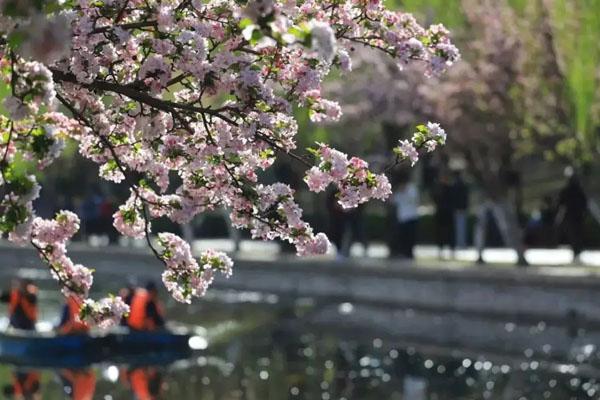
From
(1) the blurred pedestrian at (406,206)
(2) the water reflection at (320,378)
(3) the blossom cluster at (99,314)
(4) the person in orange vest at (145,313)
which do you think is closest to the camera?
(3) the blossom cluster at (99,314)

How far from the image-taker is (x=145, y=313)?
23.7m

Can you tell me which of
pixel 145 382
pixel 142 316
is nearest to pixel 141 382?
pixel 145 382

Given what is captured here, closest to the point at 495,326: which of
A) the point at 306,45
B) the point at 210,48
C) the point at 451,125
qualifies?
the point at 451,125

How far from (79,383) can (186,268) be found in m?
13.3

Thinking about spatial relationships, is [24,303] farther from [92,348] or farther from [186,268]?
[186,268]

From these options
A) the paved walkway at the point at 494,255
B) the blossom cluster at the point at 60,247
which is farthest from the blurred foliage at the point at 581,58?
the blossom cluster at the point at 60,247

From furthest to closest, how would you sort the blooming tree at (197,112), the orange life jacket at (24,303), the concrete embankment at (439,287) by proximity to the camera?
the concrete embankment at (439,287) → the orange life jacket at (24,303) → the blooming tree at (197,112)

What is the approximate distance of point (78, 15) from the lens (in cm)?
768

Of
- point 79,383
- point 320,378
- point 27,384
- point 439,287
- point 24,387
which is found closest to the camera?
point 320,378

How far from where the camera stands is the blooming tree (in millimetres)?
7863

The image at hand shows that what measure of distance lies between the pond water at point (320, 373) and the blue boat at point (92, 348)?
0.64ft

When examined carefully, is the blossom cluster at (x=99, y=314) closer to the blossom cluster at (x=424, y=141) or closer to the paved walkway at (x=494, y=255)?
the blossom cluster at (x=424, y=141)

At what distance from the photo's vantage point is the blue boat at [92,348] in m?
22.8

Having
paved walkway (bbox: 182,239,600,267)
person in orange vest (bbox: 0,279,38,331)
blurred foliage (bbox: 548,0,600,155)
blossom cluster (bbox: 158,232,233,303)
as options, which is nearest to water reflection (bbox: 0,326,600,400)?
person in orange vest (bbox: 0,279,38,331)
